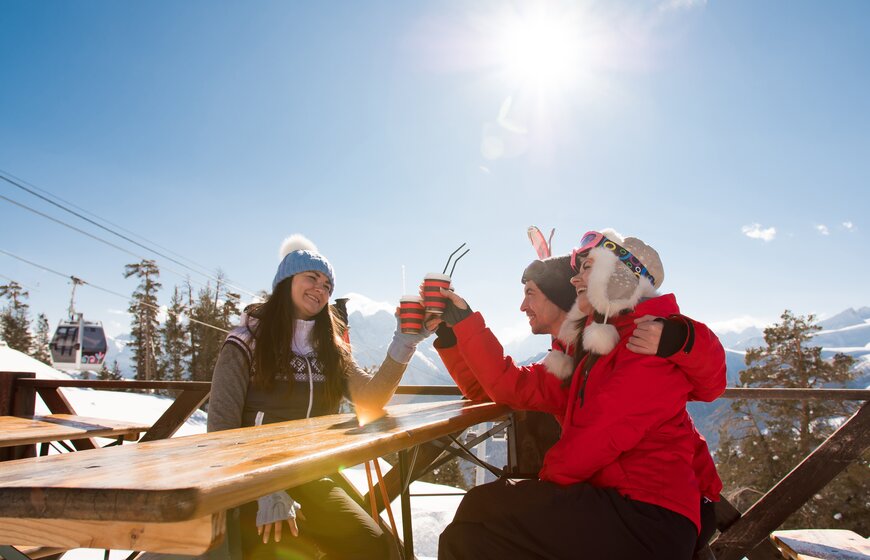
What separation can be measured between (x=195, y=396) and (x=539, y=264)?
288cm

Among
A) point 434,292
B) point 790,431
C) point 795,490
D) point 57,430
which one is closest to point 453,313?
point 434,292

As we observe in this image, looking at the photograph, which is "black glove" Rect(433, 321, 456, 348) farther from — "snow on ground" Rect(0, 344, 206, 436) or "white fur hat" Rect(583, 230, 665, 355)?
"snow on ground" Rect(0, 344, 206, 436)

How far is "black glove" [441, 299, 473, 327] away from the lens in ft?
7.32

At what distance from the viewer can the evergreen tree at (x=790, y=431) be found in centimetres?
1759

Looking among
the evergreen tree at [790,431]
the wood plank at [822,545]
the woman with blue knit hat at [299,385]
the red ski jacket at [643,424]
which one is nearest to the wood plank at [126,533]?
the woman with blue knit hat at [299,385]

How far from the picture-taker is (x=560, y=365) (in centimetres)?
223

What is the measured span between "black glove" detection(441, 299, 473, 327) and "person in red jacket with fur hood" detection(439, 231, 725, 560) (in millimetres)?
591

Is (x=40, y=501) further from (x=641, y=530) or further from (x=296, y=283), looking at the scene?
(x=296, y=283)

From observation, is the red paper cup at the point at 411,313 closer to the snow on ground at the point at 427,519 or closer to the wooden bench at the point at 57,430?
the wooden bench at the point at 57,430

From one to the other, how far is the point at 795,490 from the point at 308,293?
121 inches

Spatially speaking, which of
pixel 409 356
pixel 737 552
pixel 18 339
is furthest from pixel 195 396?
pixel 18 339

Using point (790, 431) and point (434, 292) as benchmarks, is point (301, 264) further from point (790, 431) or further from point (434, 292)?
point (790, 431)

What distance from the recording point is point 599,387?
5.46 feet

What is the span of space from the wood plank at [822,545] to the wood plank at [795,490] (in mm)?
144
